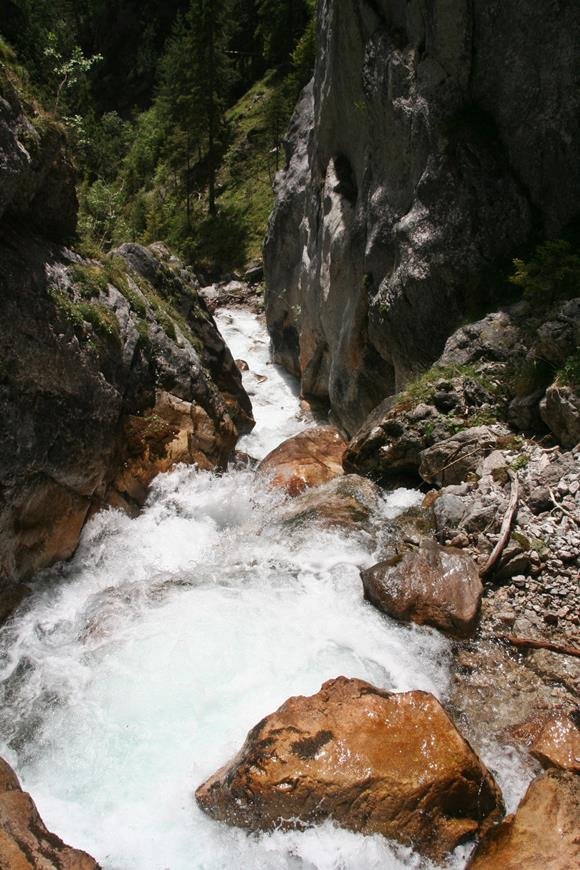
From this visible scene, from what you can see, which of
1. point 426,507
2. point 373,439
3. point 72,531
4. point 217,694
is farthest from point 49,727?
point 373,439

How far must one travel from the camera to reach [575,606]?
22.4 ft

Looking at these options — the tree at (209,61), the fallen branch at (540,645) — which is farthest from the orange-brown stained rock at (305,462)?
the tree at (209,61)

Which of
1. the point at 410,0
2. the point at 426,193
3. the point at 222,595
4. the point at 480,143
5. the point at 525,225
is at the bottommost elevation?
the point at 222,595

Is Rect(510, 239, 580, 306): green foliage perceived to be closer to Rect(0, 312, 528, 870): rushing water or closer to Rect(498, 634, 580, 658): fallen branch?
Rect(0, 312, 528, 870): rushing water

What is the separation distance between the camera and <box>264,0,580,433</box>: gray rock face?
1068cm

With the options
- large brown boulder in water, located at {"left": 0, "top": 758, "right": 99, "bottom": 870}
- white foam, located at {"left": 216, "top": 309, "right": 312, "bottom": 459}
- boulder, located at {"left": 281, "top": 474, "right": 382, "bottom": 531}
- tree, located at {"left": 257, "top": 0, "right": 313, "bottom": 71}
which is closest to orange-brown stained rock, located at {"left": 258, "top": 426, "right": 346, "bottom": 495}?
boulder, located at {"left": 281, "top": 474, "right": 382, "bottom": 531}

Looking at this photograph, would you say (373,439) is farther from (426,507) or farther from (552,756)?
(552,756)

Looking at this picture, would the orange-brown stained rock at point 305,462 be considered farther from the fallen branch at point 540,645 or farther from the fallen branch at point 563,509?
the fallen branch at point 540,645

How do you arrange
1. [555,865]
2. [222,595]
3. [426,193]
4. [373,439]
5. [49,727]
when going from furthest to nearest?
[426,193] < [373,439] < [222,595] < [49,727] < [555,865]

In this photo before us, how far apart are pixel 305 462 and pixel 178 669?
6928 millimetres

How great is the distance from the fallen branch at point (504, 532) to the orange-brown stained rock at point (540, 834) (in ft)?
8.86

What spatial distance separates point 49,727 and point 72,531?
390 cm

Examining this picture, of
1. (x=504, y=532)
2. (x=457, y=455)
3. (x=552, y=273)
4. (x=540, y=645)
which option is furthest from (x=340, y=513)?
(x=552, y=273)

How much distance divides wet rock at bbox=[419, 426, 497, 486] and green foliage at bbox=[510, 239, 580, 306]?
2.70 m
